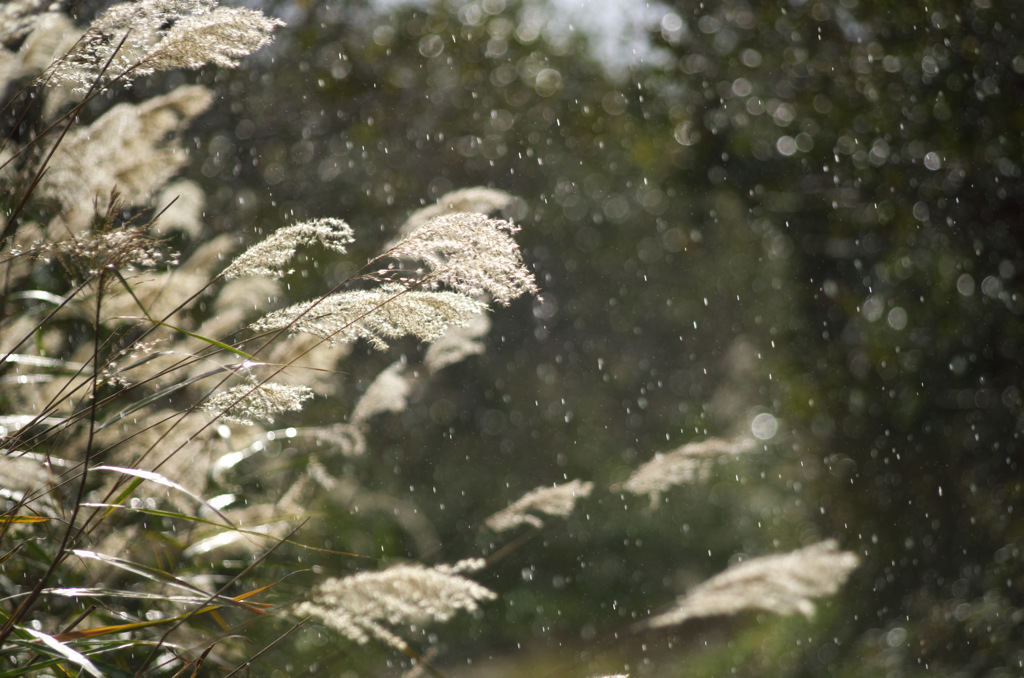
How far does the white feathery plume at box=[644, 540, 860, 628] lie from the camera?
1.92m

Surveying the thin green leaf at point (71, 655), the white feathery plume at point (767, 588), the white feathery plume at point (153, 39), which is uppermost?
the white feathery plume at point (153, 39)

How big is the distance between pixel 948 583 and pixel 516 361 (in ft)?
16.1

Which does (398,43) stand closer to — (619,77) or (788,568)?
(619,77)

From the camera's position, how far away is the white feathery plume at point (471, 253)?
1.14 meters

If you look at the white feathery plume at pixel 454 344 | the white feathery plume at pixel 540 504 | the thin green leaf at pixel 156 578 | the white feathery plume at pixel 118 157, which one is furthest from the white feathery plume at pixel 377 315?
the white feathery plume at pixel 454 344

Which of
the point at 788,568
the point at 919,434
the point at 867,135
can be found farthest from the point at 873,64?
the point at 788,568

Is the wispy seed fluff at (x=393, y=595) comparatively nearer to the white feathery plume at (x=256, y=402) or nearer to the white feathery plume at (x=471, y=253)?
the white feathery plume at (x=256, y=402)

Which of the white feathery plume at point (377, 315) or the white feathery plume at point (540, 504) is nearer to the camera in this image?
the white feathery plume at point (377, 315)

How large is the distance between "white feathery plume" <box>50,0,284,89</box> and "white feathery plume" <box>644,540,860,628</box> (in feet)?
5.17

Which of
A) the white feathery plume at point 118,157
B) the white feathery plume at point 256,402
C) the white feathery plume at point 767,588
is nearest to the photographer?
the white feathery plume at point 256,402

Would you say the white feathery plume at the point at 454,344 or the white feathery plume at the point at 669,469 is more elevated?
the white feathery plume at the point at 454,344

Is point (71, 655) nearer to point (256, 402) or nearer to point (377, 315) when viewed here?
point (256, 402)

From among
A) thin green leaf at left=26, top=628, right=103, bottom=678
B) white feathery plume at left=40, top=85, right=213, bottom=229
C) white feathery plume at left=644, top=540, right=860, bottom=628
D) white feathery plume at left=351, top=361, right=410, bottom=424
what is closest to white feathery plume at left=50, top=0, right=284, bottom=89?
white feathery plume at left=40, top=85, right=213, bottom=229

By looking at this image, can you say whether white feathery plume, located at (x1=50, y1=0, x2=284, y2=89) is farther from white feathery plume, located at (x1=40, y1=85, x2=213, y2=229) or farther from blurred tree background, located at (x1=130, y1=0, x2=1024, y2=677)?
blurred tree background, located at (x1=130, y1=0, x2=1024, y2=677)
